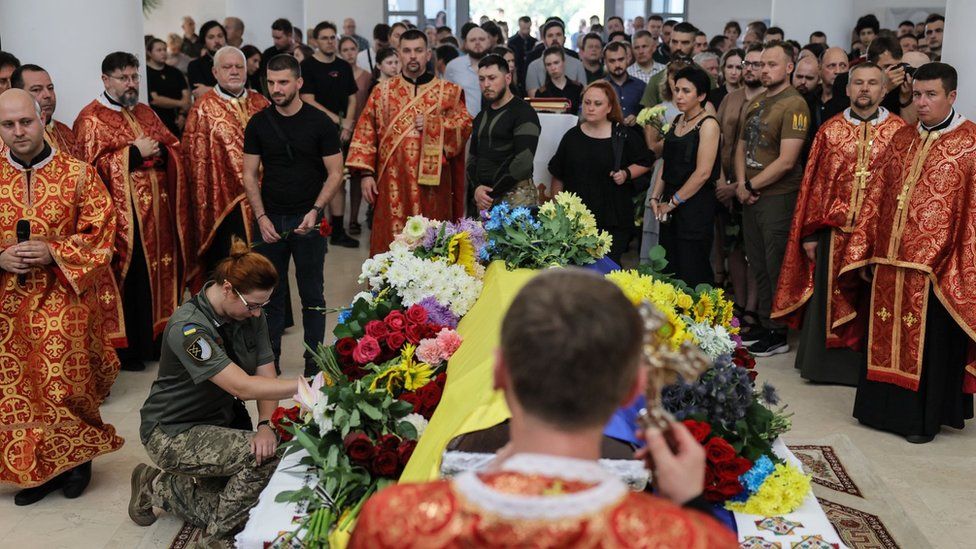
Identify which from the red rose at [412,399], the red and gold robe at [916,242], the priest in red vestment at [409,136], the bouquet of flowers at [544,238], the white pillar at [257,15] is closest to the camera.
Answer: the red rose at [412,399]

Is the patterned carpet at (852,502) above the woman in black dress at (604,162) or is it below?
below

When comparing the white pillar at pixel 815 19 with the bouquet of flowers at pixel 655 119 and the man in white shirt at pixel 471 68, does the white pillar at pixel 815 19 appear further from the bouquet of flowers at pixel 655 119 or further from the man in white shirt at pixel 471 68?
the bouquet of flowers at pixel 655 119

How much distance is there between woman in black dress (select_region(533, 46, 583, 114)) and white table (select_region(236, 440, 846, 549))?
21.9 feet

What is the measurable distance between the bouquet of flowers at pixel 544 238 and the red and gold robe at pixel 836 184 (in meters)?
1.63

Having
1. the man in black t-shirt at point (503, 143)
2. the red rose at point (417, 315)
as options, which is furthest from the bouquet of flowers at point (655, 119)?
the red rose at point (417, 315)

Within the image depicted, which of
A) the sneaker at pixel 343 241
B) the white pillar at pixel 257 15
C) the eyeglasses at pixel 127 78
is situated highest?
the white pillar at pixel 257 15

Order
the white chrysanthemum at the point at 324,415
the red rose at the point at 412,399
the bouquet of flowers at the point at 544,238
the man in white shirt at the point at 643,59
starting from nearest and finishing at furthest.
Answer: the white chrysanthemum at the point at 324,415
the red rose at the point at 412,399
the bouquet of flowers at the point at 544,238
the man in white shirt at the point at 643,59

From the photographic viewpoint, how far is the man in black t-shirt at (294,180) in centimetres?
589

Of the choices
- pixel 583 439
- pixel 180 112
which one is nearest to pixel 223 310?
pixel 583 439

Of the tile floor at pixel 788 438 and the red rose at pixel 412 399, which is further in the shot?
the tile floor at pixel 788 438

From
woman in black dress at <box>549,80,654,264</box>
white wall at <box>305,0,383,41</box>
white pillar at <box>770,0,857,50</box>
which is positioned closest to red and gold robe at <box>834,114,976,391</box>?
woman in black dress at <box>549,80,654,264</box>

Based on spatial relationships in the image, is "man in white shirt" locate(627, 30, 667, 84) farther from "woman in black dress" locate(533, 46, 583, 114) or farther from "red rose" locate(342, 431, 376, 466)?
"red rose" locate(342, 431, 376, 466)

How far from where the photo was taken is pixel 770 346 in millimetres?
6895

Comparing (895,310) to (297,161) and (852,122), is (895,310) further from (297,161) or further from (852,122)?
(297,161)
